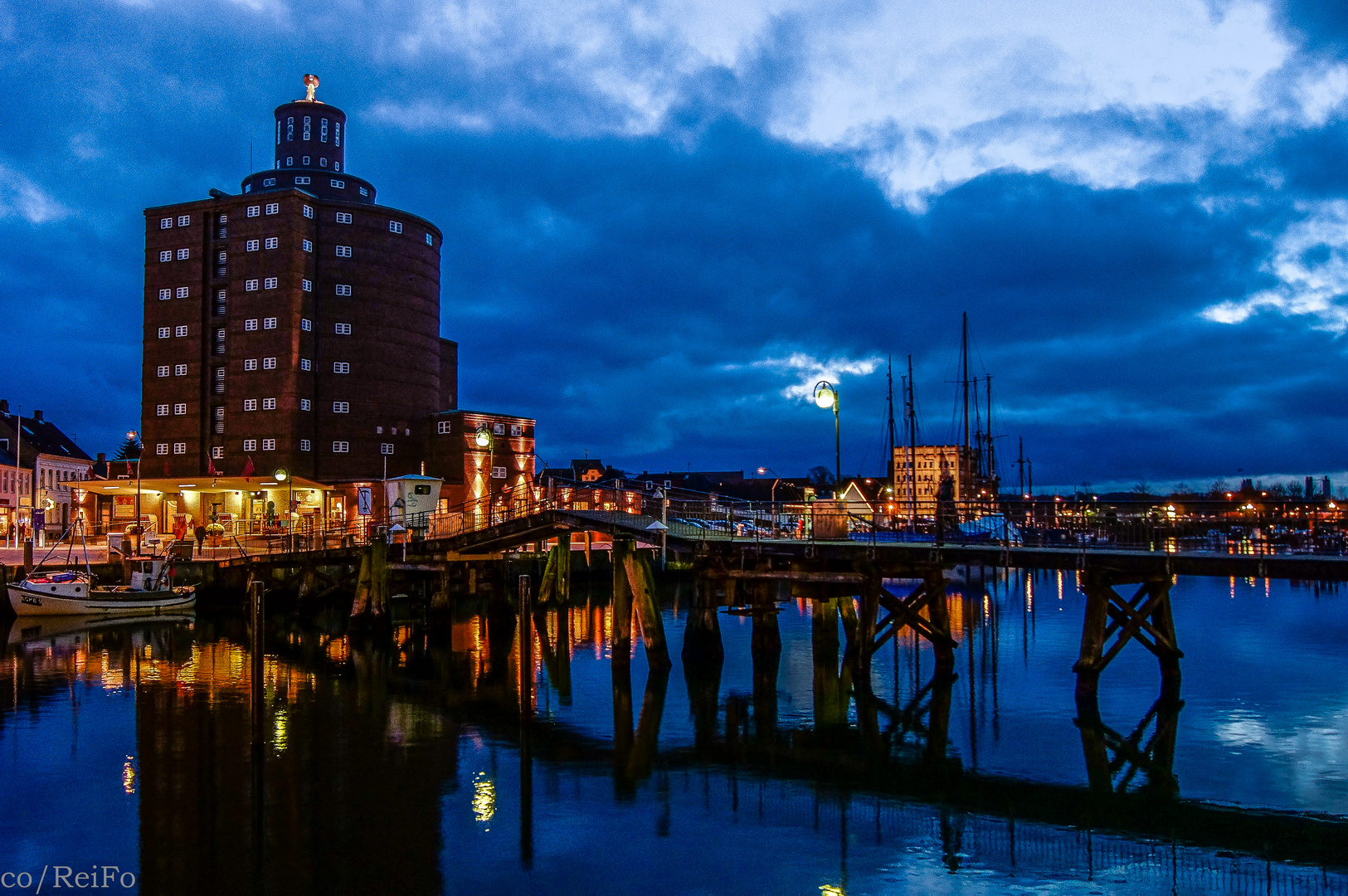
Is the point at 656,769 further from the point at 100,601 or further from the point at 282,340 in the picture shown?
the point at 282,340

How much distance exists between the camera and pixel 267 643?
37.2 m

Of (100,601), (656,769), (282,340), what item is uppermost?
(282,340)

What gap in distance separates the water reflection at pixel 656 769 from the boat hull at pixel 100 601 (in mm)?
8572

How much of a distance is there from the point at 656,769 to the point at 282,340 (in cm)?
6027

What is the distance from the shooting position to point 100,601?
141 feet

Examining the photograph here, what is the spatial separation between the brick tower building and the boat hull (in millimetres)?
25117

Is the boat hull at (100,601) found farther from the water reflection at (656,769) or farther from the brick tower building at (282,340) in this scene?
the brick tower building at (282,340)

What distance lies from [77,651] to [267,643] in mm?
6226

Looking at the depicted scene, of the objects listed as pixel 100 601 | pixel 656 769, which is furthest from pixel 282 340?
pixel 656 769

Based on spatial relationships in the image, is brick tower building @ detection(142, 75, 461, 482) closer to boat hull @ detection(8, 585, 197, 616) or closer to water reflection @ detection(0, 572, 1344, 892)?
boat hull @ detection(8, 585, 197, 616)

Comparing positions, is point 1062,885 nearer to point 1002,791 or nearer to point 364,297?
point 1002,791

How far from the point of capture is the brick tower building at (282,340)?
70.9 meters

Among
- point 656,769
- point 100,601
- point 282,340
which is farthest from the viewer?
point 282,340

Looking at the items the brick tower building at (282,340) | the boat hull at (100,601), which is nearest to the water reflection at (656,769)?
the boat hull at (100,601)
